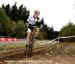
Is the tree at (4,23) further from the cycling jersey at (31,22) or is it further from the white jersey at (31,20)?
the white jersey at (31,20)

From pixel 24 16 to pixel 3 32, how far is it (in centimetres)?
3901

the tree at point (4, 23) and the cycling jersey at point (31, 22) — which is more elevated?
the tree at point (4, 23)

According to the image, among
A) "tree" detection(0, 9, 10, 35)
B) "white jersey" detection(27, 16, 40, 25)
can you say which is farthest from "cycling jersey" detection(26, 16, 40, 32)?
"tree" detection(0, 9, 10, 35)

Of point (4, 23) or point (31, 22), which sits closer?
point (31, 22)

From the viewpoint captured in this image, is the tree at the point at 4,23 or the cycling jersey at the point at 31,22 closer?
the cycling jersey at the point at 31,22

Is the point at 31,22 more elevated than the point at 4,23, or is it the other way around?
the point at 4,23

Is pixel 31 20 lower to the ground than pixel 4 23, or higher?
lower

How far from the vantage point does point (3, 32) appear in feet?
314

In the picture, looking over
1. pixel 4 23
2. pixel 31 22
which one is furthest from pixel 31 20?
pixel 4 23

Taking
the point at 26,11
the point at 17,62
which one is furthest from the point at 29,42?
the point at 26,11

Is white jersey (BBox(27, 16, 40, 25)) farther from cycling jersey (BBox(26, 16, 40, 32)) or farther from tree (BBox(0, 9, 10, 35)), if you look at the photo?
tree (BBox(0, 9, 10, 35))

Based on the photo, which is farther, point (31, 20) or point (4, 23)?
point (4, 23)

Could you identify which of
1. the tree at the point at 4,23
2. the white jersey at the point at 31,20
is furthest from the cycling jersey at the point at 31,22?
the tree at the point at 4,23

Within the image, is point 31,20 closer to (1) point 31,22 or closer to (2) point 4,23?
(1) point 31,22
